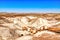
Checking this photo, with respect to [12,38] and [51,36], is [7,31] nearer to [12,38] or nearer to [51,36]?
[12,38]

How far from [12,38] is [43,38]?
2277 mm

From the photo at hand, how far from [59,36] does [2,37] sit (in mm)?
3608

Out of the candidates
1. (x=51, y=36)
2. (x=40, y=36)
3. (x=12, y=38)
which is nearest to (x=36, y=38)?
(x=40, y=36)

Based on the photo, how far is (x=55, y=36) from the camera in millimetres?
8961

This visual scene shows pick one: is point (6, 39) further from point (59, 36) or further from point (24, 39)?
point (59, 36)

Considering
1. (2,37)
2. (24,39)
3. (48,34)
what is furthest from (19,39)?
(48,34)

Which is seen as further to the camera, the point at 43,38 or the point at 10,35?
the point at 10,35

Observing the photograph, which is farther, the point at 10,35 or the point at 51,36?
the point at 10,35

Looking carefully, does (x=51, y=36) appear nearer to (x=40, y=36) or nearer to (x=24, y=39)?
(x=40, y=36)

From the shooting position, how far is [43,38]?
8.81 metres

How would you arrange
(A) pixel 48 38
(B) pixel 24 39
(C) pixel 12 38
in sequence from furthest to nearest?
(C) pixel 12 38 < (B) pixel 24 39 < (A) pixel 48 38

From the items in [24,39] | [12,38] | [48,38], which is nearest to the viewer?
[48,38]

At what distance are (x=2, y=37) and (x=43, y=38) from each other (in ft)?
9.02

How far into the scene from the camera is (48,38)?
877 centimetres
